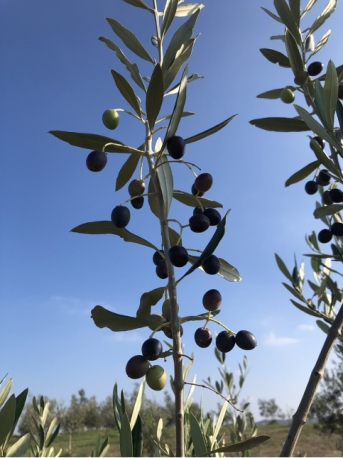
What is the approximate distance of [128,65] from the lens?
135 centimetres

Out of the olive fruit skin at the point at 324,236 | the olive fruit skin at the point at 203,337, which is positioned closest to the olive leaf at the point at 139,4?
the olive fruit skin at the point at 203,337

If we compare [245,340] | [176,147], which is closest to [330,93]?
[176,147]

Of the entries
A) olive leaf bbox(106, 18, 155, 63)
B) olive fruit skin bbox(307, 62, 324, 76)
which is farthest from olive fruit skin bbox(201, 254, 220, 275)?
olive fruit skin bbox(307, 62, 324, 76)

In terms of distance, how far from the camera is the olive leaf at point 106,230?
1100 millimetres

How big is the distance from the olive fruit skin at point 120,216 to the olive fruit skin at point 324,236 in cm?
141

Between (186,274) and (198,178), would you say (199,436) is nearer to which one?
(186,274)

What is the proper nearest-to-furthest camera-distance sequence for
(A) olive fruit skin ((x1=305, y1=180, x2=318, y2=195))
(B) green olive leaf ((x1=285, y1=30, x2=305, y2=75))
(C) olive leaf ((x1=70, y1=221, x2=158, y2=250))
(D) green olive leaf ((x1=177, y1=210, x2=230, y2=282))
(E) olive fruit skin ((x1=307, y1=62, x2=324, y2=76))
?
(D) green olive leaf ((x1=177, y1=210, x2=230, y2=282))
(C) olive leaf ((x1=70, y1=221, x2=158, y2=250))
(B) green olive leaf ((x1=285, y1=30, x2=305, y2=75))
(E) olive fruit skin ((x1=307, y1=62, x2=324, y2=76))
(A) olive fruit skin ((x1=305, y1=180, x2=318, y2=195))

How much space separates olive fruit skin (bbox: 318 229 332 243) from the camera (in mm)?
2104

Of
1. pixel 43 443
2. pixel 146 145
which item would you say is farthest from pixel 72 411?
pixel 146 145

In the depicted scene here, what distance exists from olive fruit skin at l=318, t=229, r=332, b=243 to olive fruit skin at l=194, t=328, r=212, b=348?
1.33 meters

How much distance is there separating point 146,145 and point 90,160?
0.55ft

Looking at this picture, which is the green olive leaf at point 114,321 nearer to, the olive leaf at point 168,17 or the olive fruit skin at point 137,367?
the olive fruit skin at point 137,367

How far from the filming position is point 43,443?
7.79 ft

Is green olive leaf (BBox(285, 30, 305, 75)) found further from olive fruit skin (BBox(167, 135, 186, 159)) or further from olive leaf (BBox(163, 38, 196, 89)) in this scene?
olive fruit skin (BBox(167, 135, 186, 159))
